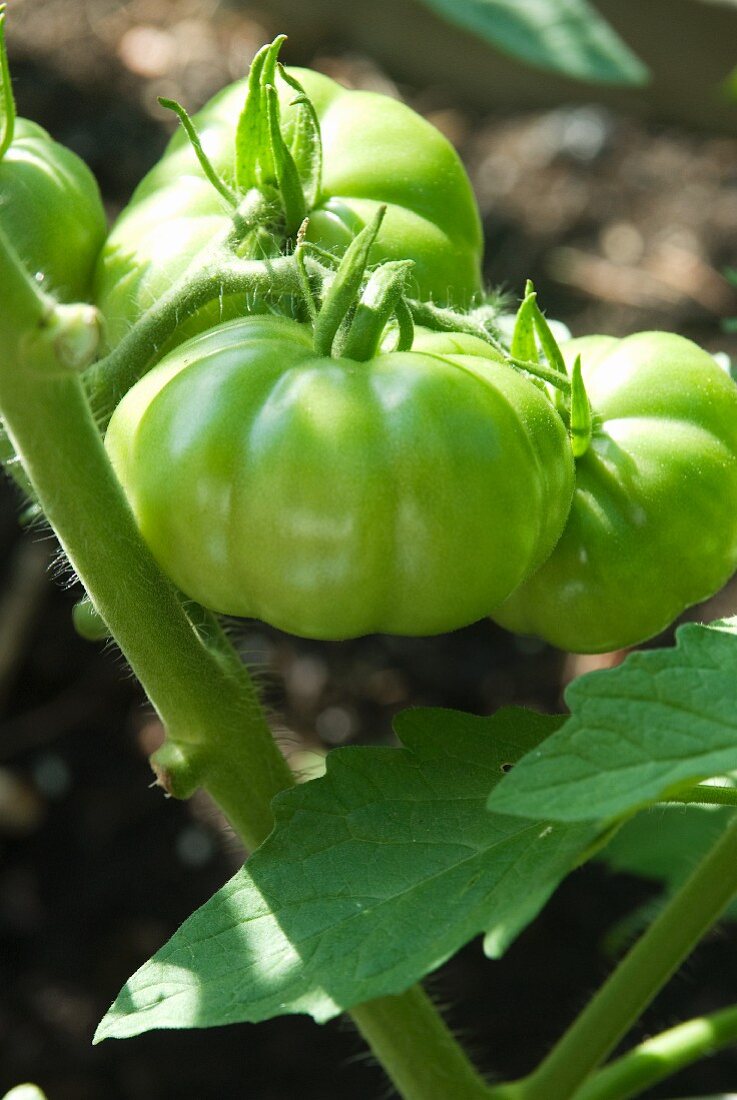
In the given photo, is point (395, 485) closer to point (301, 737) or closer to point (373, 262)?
point (373, 262)

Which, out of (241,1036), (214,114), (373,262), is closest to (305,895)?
(373,262)

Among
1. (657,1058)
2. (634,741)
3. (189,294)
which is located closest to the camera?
(634,741)

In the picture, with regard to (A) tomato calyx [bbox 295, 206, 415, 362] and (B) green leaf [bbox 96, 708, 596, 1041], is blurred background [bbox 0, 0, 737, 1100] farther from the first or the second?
(A) tomato calyx [bbox 295, 206, 415, 362]

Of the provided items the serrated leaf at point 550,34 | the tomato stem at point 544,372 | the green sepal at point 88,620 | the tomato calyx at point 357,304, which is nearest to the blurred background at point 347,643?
the serrated leaf at point 550,34

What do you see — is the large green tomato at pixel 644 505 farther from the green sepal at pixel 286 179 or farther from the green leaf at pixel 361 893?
the green sepal at pixel 286 179

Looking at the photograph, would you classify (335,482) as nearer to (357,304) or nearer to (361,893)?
(357,304)

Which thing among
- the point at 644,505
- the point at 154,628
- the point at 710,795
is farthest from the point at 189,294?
the point at 710,795

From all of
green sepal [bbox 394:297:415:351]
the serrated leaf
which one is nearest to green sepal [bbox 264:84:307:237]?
green sepal [bbox 394:297:415:351]
